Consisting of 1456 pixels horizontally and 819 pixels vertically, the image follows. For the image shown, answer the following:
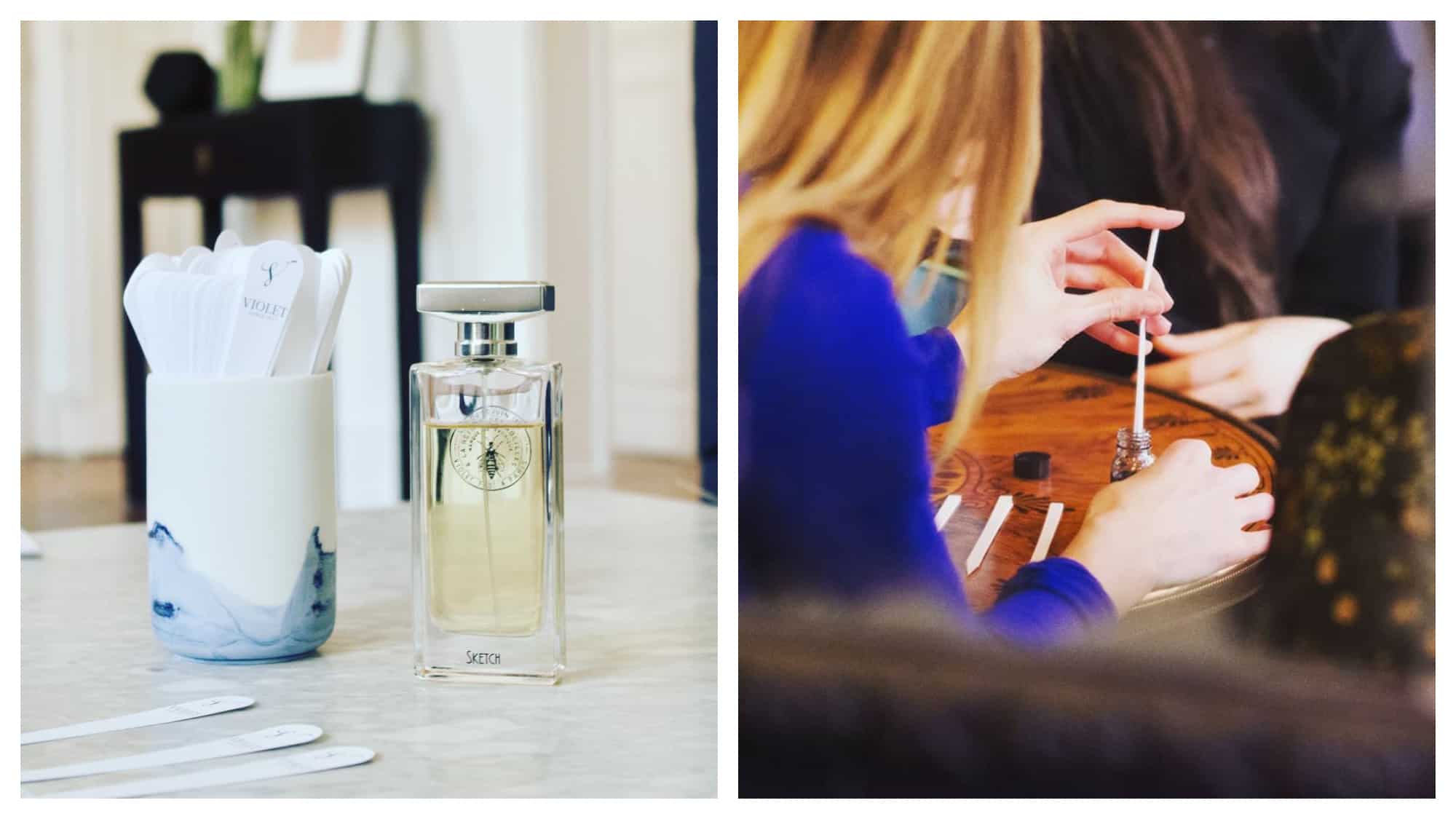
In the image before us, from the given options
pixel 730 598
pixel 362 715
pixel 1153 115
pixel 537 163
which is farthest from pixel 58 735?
pixel 537 163

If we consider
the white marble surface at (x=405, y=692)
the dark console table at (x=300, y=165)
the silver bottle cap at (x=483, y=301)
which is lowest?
the white marble surface at (x=405, y=692)

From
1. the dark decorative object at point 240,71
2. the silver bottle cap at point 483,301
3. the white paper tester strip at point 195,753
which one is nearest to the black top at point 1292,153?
the silver bottle cap at point 483,301

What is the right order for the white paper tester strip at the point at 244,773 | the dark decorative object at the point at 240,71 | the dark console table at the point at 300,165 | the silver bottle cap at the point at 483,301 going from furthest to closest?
the dark decorative object at the point at 240,71 → the dark console table at the point at 300,165 → the silver bottle cap at the point at 483,301 → the white paper tester strip at the point at 244,773

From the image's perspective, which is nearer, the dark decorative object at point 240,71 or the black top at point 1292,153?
the black top at point 1292,153

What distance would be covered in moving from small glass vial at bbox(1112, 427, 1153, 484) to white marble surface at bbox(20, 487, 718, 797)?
20cm

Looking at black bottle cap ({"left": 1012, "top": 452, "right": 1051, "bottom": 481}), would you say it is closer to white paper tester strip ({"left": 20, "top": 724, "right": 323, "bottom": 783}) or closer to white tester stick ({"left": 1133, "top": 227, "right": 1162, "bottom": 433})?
white tester stick ({"left": 1133, "top": 227, "right": 1162, "bottom": 433})

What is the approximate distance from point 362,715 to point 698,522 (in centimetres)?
51

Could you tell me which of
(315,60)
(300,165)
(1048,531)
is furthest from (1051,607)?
(315,60)

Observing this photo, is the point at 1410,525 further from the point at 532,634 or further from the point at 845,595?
the point at 532,634

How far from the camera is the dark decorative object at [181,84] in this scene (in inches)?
110

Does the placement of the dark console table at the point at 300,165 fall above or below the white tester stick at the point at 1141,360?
above

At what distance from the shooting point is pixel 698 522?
43.5 inches

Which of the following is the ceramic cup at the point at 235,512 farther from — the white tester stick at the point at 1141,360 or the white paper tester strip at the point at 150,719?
the white tester stick at the point at 1141,360

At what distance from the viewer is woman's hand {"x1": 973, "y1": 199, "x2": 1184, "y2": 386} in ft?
1.91
